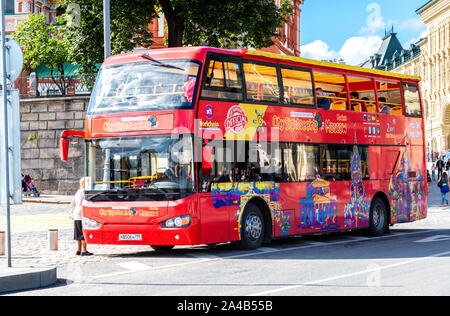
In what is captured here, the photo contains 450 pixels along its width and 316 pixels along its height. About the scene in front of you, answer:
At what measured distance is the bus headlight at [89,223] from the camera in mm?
13992

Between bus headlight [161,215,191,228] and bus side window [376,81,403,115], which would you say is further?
bus side window [376,81,403,115]

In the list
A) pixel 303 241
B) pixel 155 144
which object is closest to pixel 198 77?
pixel 155 144

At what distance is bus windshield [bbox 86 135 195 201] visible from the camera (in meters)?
13.4

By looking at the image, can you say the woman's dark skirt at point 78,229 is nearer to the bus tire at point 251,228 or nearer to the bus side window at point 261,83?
the bus tire at point 251,228

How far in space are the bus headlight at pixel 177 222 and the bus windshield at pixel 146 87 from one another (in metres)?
2.05

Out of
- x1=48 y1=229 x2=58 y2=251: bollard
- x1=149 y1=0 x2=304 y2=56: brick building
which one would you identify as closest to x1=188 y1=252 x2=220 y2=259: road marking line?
x1=48 y1=229 x2=58 y2=251: bollard

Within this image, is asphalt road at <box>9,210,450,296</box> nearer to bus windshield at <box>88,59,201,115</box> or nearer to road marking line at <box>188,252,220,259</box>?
road marking line at <box>188,252,220,259</box>

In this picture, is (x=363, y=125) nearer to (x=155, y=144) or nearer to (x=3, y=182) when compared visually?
(x=155, y=144)

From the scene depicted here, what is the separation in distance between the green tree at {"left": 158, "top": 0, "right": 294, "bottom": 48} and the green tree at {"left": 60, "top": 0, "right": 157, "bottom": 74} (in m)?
1.12

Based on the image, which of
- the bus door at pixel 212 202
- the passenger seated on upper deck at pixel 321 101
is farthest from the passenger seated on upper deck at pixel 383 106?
the bus door at pixel 212 202

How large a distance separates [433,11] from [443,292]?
9914cm

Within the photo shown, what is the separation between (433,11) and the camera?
102m

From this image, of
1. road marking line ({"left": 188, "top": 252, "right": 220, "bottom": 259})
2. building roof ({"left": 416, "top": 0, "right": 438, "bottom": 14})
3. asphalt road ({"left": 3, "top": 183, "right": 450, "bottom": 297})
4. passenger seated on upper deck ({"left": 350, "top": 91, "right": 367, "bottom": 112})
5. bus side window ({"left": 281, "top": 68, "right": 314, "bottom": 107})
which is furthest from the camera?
building roof ({"left": 416, "top": 0, "right": 438, "bottom": 14})

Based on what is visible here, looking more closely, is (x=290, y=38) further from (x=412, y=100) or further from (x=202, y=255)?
(x=202, y=255)
